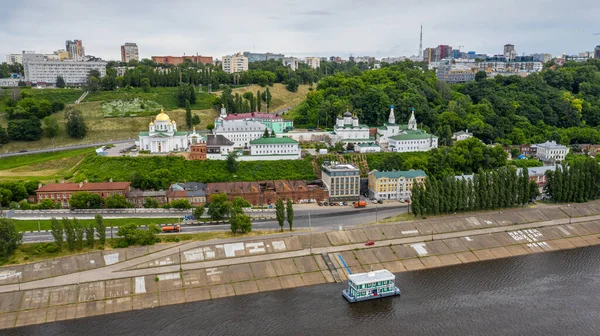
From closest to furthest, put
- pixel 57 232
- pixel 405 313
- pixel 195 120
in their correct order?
pixel 405 313 < pixel 57 232 < pixel 195 120

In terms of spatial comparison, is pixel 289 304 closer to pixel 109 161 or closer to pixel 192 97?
pixel 109 161

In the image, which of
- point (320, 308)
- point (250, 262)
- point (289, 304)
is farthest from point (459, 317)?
point (250, 262)

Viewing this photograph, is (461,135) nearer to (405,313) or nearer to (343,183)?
(343,183)

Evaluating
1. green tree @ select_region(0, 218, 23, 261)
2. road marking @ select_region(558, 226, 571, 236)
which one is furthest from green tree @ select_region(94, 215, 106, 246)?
road marking @ select_region(558, 226, 571, 236)

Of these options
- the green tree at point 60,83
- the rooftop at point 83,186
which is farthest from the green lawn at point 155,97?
the rooftop at point 83,186

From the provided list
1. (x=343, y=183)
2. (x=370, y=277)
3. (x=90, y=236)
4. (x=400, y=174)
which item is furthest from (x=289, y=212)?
(x=400, y=174)

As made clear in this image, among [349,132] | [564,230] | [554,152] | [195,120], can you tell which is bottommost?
[564,230]

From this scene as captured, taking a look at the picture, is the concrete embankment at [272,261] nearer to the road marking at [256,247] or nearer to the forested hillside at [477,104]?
the road marking at [256,247]
